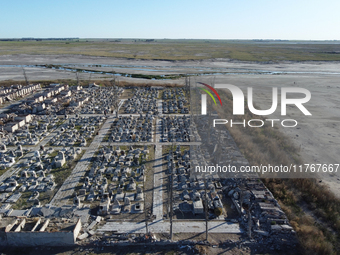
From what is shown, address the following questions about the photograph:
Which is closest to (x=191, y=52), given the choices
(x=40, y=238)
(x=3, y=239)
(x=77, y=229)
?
(x=77, y=229)

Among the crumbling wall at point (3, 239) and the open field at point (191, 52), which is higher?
the open field at point (191, 52)

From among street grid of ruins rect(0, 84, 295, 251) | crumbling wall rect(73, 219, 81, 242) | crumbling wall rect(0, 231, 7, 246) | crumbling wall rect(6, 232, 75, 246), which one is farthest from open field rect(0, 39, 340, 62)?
crumbling wall rect(0, 231, 7, 246)

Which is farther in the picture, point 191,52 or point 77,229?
point 191,52

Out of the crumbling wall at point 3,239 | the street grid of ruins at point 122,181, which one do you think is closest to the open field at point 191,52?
the street grid of ruins at point 122,181

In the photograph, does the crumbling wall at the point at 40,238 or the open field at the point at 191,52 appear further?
the open field at the point at 191,52

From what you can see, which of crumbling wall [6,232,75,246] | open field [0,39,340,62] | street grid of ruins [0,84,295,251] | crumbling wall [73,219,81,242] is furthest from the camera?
open field [0,39,340,62]

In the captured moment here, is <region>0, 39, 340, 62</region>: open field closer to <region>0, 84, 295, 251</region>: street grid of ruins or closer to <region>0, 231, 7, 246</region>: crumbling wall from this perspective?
<region>0, 84, 295, 251</region>: street grid of ruins

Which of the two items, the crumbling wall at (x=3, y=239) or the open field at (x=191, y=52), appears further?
the open field at (x=191, y=52)

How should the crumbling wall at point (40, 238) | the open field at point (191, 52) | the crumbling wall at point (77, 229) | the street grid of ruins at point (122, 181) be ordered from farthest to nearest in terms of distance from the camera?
the open field at point (191, 52), the street grid of ruins at point (122, 181), the crumbling wall at point (77, 229), the crumbling wall at point (40, 238)

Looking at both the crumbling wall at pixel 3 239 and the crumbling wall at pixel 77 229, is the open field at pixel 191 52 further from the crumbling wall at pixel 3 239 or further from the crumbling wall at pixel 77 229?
the crumbling wall at pixel 3 239

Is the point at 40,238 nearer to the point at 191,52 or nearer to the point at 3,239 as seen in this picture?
the point at 3,239

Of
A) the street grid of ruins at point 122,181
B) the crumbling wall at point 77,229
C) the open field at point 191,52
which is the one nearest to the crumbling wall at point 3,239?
the street grid of ruins at point 122,181

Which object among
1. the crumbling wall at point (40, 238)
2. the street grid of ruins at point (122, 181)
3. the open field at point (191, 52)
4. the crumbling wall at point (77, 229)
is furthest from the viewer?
the open field at point (191, 52)

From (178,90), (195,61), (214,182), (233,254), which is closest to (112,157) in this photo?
(214,182)
